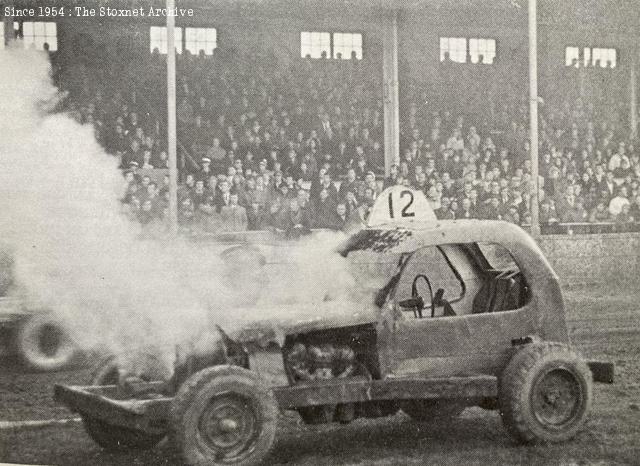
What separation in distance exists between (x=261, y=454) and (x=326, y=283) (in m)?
1.35

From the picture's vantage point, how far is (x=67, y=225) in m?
6.25

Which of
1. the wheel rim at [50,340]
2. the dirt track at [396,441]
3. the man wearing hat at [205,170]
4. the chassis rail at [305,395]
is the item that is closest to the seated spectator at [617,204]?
the dirt track at [396,441]

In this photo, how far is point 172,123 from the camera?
838cm

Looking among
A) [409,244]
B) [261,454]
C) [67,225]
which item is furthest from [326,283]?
[67,225]

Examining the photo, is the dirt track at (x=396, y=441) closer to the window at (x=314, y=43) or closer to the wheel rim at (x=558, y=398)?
the wheel rim at (x=558, y=398)

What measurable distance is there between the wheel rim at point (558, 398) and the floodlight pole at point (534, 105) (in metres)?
3.05

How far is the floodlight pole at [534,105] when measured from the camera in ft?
25.0

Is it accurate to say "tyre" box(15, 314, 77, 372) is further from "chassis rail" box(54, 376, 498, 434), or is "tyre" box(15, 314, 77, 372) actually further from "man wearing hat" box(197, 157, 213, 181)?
"chassis rail" box(54, 376, 498, 434)

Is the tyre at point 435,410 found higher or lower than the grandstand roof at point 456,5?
lower

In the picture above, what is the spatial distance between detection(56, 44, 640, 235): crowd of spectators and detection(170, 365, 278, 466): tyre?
10.7 feet

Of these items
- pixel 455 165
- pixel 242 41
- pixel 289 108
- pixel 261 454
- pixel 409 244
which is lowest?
pixel 261 454

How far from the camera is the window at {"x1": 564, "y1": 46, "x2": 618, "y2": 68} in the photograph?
6.60 metres

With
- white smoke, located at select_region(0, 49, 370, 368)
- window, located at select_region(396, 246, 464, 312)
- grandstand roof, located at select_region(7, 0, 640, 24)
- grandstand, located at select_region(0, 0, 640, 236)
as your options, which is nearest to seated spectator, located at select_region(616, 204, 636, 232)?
grandstand, located at select_region(0, 0, 640, 236)

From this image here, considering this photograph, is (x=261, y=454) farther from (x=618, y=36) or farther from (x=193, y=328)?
(x=618, y=36)
